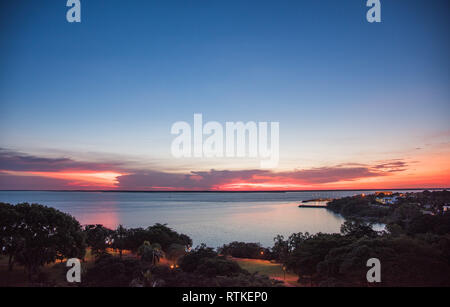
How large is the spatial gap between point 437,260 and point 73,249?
60.3ft

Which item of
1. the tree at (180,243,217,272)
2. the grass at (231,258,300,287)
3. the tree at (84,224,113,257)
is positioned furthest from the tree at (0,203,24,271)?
the grass at (231,258,300,287)

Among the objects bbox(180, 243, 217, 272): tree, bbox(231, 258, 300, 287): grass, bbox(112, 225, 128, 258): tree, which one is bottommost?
bbox(231, 258, 300, 287): grass

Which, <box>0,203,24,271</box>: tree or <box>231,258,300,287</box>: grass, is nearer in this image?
<box>0,203,24,271</box>: tree

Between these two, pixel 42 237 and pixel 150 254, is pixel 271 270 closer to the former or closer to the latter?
pixel 150 254

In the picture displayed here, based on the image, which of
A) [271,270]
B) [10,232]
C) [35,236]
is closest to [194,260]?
[271,270]

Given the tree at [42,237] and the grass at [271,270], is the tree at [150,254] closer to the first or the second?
the tree at [42,237]

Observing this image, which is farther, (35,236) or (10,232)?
(35,236)

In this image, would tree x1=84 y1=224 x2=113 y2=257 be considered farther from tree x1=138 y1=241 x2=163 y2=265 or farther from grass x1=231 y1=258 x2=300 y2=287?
grass x1=231 y1=258 x2=300 y2=287

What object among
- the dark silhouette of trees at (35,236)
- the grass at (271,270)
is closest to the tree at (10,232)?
the dark silhouette of trees at (35,236)

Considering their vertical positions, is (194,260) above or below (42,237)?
below

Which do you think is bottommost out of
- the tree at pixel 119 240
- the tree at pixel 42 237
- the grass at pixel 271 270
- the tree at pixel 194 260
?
the grass at pixel 271 270

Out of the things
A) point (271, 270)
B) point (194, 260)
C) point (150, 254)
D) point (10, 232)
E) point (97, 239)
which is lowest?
point (271, 270)

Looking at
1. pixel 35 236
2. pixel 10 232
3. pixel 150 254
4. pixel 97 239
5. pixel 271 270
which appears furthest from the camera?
pixel 97 239
